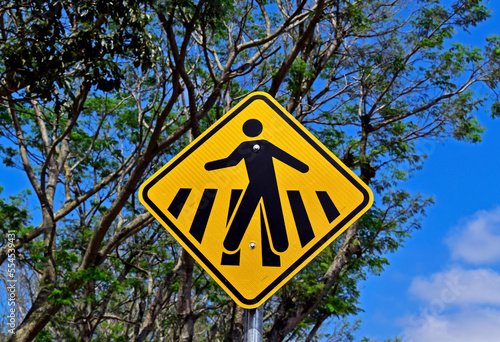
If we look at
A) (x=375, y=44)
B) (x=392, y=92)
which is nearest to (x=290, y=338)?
(x=392, y=92)

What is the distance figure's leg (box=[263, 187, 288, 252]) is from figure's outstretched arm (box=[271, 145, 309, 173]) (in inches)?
5.2

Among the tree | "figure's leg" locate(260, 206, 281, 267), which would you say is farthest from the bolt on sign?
the tree

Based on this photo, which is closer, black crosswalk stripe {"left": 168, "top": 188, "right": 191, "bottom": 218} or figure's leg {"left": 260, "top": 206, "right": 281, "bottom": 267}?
figure's leg {"left": 260, "top": 206, "right": 281, "bottom": 267}

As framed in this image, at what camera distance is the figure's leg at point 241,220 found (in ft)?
7.56

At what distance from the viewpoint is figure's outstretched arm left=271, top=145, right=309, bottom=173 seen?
2428 millimetres

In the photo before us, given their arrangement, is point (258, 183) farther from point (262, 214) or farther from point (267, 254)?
point (267, 254)

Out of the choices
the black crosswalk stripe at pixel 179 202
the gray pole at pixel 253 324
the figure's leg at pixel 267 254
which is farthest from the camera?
the black crosswalk stripe at pixel 179 202

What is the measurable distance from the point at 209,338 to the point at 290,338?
1944 mm

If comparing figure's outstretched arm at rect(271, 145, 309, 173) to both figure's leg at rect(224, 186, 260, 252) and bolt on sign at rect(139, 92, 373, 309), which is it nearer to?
bolt on sign at rect(139, 92, 373, 309)

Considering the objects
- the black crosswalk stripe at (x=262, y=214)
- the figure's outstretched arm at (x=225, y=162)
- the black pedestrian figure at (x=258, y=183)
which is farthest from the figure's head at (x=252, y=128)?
the black crosswalk stripe at (x=262, y=214)

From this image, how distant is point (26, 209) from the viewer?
1095 cm

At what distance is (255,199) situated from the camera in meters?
2.36

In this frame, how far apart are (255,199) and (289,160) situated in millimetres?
226

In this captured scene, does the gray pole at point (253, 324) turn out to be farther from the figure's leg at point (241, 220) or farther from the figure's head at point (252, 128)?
the figure's head at point (252, 128)
